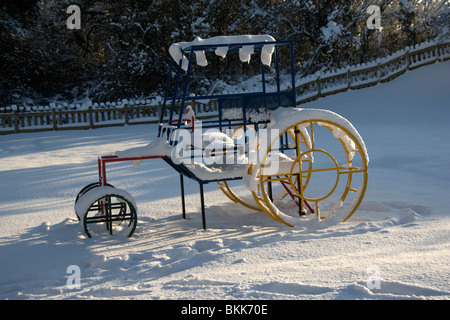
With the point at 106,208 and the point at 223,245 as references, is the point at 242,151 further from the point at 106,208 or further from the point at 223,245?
the point at 106,208

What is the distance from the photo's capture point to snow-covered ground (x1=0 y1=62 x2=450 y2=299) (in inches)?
139

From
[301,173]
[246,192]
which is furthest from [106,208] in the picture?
[246,192]

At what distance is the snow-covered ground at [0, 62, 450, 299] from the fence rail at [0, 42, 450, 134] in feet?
26.4

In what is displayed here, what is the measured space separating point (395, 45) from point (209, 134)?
2238cm

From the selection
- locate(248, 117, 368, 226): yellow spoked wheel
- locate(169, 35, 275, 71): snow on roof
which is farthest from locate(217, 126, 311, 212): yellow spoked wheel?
locate(169, 35, 275, 71): snow on roof

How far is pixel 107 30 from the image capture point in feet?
71.2

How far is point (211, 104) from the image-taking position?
18.4m

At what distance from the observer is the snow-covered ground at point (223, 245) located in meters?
3.52

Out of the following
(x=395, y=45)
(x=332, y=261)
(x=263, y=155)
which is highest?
(x=395, y=45)

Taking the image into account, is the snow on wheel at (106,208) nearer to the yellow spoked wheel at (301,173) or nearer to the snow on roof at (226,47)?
the yellow spoked wheel at (301,173)

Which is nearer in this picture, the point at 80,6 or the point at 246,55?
the point at 246,55

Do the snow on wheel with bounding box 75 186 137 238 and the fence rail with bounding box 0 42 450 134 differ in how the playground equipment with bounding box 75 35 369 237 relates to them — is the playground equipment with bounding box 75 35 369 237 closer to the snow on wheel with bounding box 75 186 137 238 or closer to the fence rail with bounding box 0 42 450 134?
the snow on wheel with bounding box 75 186 137 238
